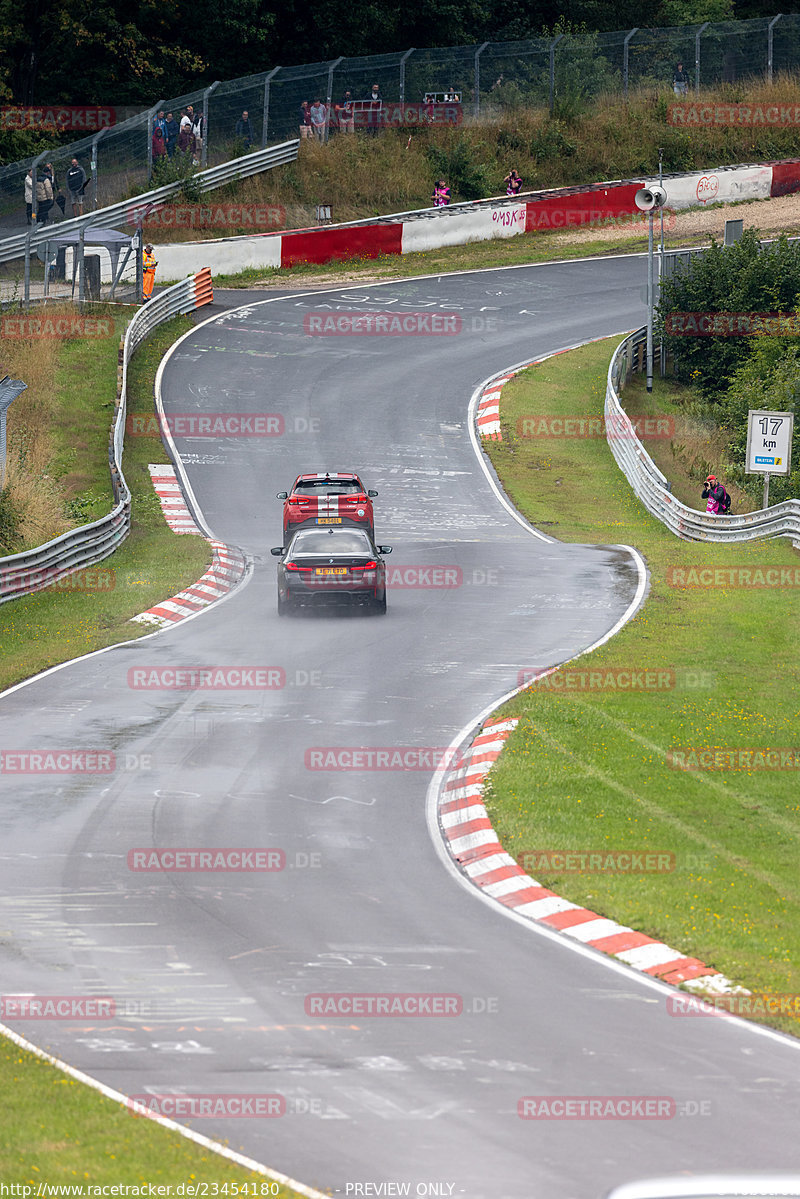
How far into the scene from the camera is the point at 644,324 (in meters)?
49.0

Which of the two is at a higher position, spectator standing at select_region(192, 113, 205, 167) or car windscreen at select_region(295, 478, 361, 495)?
spectator standing at select_region(192, 113, 205, 167)

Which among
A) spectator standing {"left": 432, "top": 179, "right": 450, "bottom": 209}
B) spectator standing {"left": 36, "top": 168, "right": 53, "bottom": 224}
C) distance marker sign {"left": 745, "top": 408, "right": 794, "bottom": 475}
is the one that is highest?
spectator standing {"left": 432, "top": 179, "right": 450, "bottom": 209}

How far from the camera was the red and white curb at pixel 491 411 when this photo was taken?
3938 cm

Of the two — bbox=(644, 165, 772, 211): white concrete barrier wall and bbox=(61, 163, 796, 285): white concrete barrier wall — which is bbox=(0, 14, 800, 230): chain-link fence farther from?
bbox=(644, 165, 772, 211): white concrete barrier wall

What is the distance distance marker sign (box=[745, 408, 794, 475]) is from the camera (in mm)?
30281

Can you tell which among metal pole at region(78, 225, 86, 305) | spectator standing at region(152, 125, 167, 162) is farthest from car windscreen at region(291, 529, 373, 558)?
spectator standing at region(152, 125, 167, 162)

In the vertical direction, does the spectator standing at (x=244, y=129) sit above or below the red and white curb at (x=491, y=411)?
above

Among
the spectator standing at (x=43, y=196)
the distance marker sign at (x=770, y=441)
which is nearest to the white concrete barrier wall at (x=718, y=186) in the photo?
the spectator standing at (x=43, y=196)

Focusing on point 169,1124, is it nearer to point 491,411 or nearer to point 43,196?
point 491,411

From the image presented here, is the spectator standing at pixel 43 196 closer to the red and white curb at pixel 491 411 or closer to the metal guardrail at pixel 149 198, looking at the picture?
the metal guardrail at pixel 149 198

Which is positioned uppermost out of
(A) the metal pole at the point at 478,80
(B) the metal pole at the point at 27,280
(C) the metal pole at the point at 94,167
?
(A) the metal pole at the point at 478,80

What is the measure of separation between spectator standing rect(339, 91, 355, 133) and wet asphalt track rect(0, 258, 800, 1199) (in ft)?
118

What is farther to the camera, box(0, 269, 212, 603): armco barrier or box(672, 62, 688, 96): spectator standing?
box(672, 62, 688, 96): spectator standing

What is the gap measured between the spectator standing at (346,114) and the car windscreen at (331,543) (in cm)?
3888
